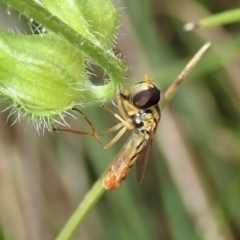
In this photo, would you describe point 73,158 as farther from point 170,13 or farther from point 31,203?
point 170,13

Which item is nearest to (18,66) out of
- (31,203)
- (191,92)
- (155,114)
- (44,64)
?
(44,64)

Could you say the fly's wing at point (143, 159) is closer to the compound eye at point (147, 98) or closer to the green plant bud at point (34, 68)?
the compound eye at point (147, 98)

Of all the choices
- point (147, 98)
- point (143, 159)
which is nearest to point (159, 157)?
point (143, 159)

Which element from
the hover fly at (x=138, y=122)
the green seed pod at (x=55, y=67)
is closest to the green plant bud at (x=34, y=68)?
the green seed pod at (x=55, y=67)

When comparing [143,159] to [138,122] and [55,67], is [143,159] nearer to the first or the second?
[138,122]

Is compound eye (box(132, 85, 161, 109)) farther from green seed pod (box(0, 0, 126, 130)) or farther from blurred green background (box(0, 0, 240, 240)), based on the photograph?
blurred green background (box(0, 0, 240, 240))
